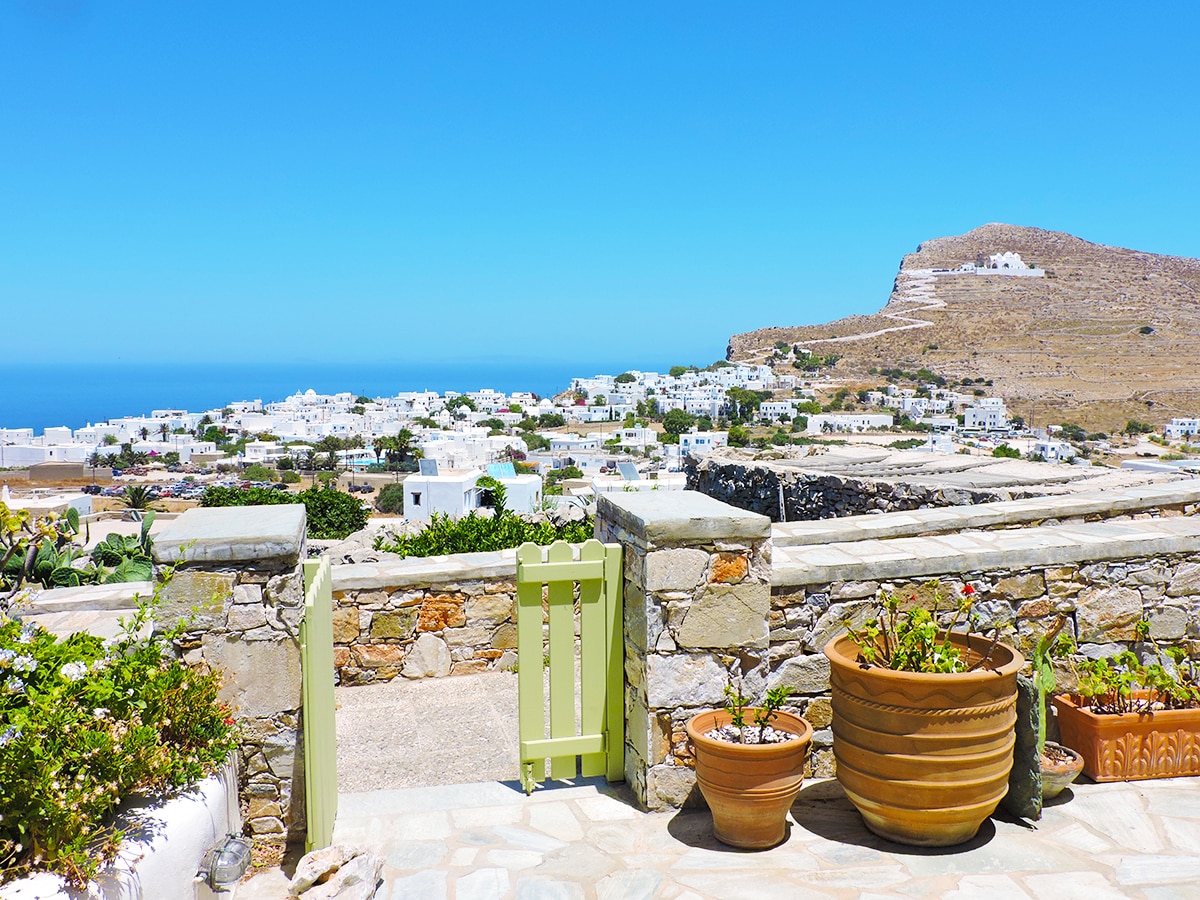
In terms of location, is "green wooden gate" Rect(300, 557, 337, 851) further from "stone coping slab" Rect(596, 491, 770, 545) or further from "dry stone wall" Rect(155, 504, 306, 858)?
"stone coping slab" Rect(596, 491, 770, 545)

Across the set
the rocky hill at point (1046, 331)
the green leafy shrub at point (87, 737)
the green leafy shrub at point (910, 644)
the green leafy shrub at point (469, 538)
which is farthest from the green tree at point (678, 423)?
the green leafy shrub at point (87, 737)

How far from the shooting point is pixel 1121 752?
4.03 metres

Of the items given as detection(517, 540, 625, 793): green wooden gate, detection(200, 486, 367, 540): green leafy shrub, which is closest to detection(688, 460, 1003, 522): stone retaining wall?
detection(517, 540, 625, 793): green wooden gate

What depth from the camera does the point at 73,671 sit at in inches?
109

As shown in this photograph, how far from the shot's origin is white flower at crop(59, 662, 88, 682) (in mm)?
2760

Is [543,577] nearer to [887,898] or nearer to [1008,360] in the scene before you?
[887,898]

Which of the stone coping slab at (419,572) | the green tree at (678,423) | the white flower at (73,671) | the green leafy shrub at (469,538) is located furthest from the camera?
the green tree at (678,423)

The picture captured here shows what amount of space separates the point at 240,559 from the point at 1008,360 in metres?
108

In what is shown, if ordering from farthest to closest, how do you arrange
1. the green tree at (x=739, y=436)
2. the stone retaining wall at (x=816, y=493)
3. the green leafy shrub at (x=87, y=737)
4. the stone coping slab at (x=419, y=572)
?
the green tree at (x=739, y=436)
the stone retaining wall at (x=816, y=493)
the stone coping slab at (x=419, y=572)
the green leafy shrub at (x=87, y=737)

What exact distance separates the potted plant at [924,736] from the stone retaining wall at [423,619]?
318 centimetres

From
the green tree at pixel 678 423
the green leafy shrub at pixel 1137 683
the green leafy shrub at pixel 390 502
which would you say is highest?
the green leafy shrub at pixel 1137 683

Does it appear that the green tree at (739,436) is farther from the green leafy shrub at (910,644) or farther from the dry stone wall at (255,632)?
the dry stone wall at (255,632)

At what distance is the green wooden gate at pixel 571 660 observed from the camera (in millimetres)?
3895

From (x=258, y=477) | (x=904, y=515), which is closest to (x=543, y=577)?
(x=904, y=515)
